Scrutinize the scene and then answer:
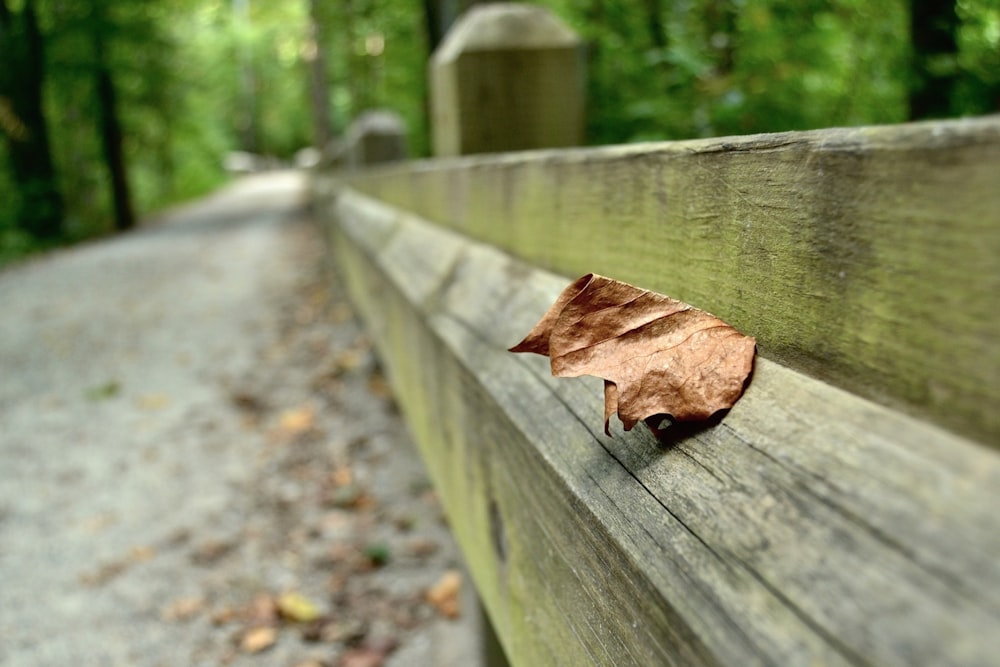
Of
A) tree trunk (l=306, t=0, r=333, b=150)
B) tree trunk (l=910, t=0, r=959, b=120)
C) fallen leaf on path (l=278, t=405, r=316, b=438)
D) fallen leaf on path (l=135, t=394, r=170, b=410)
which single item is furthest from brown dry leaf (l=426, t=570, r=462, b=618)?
tree trunk (l=306, t=0, r=333, b=150)

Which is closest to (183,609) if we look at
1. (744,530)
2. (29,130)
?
(744,530)

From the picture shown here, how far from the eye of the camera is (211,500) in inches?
134

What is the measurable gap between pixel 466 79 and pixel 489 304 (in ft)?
3.40

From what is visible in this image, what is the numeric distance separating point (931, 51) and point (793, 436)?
2.95 m

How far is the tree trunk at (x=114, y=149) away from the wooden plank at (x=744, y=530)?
15314 millimetres

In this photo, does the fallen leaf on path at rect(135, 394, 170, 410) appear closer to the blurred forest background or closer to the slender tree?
the blurred forest background

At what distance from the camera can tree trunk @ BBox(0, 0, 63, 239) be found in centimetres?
1159

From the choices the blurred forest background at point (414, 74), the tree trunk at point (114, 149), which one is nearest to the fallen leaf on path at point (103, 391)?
the blurred forest background at point (414, 74)

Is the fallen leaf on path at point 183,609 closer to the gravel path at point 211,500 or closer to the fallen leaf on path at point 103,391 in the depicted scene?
the gravel path at point 211,500

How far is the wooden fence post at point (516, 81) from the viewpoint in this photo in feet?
7.13

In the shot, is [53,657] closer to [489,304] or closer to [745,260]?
[489,304]

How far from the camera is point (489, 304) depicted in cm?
149

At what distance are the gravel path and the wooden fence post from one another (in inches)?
61.0

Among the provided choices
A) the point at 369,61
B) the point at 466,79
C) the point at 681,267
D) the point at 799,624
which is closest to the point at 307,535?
the point at 466,79
